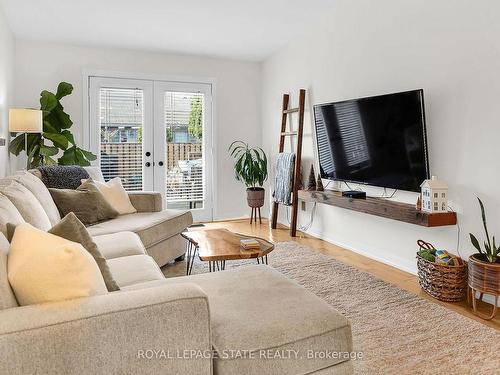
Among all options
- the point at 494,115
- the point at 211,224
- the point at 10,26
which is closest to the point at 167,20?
the point at 10,26

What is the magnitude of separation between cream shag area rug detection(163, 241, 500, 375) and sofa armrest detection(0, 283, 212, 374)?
1042mm

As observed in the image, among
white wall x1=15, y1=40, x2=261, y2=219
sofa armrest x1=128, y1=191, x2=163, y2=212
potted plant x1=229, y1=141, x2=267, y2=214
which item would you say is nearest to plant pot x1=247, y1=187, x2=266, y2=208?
potted plant x1=229, y1=141, x2=267, y2=214

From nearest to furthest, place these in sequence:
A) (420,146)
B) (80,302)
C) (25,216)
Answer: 1. (80,302)
2. (25,216)
3. (420,146)

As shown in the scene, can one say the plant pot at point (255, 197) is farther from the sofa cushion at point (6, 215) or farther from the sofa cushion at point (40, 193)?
the sofa cushion at point (6, 215)

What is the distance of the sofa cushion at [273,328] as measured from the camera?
4.10 feet

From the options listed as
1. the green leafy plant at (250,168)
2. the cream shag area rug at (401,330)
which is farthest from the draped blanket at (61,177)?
the green leafy plant at (250,168)

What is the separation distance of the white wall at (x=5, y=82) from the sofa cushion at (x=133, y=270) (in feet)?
8.23

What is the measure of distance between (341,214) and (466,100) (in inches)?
72.8

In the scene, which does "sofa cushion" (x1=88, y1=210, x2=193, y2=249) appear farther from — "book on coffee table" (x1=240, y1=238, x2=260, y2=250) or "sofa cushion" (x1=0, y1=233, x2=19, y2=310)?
"sofa cushion" (x1=0, y1=233, x2=19, y2=310)

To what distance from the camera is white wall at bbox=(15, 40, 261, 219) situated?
4867mm

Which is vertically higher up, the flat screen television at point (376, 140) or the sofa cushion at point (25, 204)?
the flat screen television at point (376, 140)

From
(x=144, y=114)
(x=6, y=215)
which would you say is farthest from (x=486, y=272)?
(x=144, y=114)

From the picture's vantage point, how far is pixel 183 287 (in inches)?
49.1

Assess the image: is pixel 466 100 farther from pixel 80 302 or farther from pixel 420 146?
pixel 80 302
